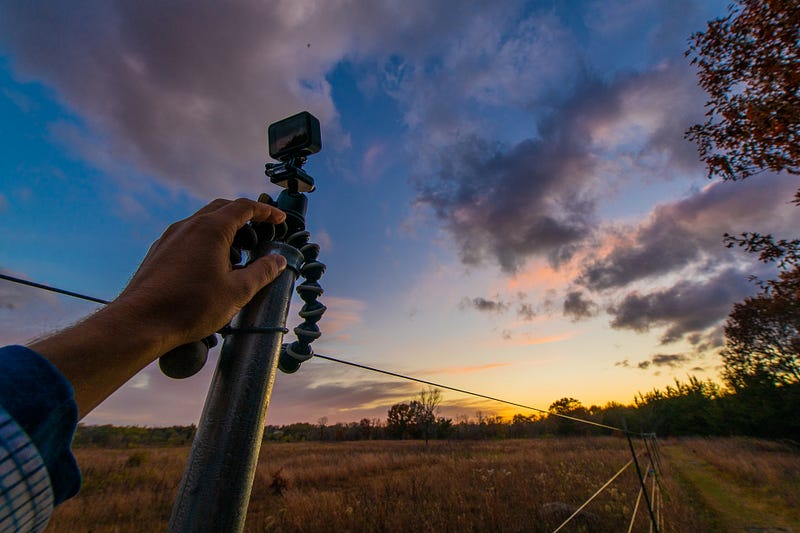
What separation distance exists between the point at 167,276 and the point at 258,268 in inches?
9.8

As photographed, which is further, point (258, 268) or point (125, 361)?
point (258, 268)

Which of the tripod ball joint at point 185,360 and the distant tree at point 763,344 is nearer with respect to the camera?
the tripod ball joint at point 185,360

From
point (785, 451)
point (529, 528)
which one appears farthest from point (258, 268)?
point (785, 451)

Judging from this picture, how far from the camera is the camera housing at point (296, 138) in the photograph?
153 centimetres

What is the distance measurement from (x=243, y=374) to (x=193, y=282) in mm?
289

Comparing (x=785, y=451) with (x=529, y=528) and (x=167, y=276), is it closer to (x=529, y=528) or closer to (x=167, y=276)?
(x=529, y=528)

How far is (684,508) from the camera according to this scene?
9.13 metres

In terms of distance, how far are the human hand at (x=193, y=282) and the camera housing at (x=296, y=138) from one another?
1.95ft

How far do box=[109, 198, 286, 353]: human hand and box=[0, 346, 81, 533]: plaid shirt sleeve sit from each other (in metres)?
0.20

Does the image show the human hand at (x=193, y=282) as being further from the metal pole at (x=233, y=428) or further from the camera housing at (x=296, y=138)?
the camera housing at (x=296, y=138)

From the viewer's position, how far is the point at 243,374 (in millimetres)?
922

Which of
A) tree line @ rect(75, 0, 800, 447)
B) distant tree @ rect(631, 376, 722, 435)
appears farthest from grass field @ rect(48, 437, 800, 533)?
distant tree @ rect(631, 376, 722, 435)

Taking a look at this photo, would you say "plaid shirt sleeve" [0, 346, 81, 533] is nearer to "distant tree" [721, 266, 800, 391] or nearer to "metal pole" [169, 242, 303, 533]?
"metal pole" [169, 242, 303, 533]

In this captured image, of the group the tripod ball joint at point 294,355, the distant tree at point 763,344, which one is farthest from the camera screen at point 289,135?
the distant tree at point 763,344
